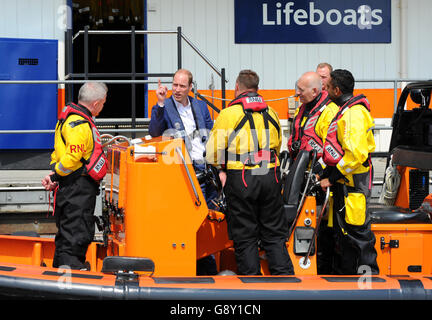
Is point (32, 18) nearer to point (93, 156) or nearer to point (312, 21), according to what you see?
point (312, 21)

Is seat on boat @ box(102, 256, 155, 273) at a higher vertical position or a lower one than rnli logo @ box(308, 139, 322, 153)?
lower

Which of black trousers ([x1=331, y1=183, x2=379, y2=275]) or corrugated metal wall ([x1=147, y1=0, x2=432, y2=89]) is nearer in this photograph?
black trousers ([x1=331, y1=183, x2=379, y2=275])

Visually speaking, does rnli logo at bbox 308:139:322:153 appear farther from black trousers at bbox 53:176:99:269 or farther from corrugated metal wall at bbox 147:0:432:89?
corrugated metal wall at bbox 147:0:432:89

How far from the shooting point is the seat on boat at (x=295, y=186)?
432 centimetres

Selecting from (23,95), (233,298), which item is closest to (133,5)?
(23,95)

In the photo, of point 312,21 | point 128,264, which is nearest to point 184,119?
point 128,264

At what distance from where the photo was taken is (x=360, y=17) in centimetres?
1001

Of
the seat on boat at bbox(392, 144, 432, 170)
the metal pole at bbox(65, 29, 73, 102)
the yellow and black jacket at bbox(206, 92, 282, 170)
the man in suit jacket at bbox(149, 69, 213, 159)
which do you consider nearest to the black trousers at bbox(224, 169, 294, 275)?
the yellow and black jacket at bbox(206, 92, 282, 170)

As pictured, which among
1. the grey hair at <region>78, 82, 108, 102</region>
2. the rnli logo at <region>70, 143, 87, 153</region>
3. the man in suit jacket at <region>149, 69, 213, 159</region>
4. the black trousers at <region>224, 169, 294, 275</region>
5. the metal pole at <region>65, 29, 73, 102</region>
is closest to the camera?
the black trousers at <region>224, 169, 294, 275</region>

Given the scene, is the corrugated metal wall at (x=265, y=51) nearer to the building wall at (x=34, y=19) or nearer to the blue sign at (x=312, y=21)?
the blue sign at (x=312, y=21)

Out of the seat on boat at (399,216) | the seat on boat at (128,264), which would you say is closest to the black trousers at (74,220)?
the seat on boat at (128,264)

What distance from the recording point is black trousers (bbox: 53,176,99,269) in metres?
4.49

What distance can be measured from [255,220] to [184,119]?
1.32m

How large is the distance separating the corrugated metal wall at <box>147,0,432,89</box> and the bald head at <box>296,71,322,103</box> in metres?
4.80
